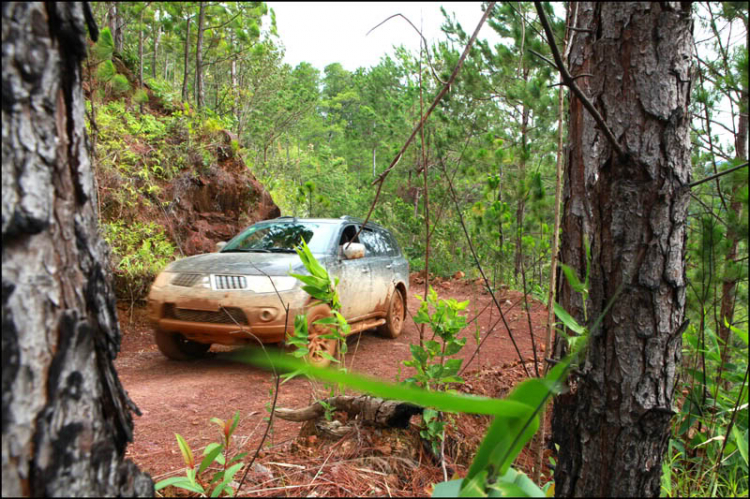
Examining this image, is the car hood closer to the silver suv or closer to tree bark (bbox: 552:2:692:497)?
the silver suv

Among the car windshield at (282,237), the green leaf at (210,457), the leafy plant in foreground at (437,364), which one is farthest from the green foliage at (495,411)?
the car windshield at (282,237)

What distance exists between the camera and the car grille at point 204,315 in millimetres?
4270

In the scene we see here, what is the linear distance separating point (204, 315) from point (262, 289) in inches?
25.4

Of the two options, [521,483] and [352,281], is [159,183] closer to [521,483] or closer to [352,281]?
[352,281]

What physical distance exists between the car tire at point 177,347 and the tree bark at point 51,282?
4.36 meters

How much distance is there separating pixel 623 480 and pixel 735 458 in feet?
4.46

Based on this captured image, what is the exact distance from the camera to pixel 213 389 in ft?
13.8

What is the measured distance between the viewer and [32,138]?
2.81ft

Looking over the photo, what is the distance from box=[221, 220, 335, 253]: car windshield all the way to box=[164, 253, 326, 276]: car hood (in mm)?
350

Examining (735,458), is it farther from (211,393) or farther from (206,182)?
(206,182)

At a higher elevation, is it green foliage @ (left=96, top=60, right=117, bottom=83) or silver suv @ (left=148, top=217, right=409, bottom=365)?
green foliage @ (left=96, top=60, right=117, bottom=83)

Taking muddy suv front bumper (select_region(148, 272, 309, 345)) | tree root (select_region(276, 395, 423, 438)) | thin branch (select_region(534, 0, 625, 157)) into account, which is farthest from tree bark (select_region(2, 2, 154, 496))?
muddy suv front bumper (select_region(148, 272, 309, 345))

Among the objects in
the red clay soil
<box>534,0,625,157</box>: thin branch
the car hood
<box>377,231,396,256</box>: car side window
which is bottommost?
the red clay soil

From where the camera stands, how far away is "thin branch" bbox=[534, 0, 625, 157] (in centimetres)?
107
